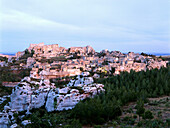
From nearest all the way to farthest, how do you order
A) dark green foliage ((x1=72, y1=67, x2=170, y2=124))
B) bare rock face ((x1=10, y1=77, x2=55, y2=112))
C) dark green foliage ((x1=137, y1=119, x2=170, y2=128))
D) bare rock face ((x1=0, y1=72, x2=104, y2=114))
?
dark green foliage ((x1=137, y1=119, x2=170, y2=128)) < dark green foliage ((x1=72, y1=67, x2=170, y2=124)) < bare rock face ((x1=0, y1=72, x2=104, y2=114)) < bare rock face ((x1=10, y1=77, x2=55, y2=112))

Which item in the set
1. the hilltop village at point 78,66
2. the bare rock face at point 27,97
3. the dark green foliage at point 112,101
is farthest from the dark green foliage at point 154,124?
the hilltop village at point 78,66

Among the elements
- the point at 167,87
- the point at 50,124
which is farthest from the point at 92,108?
the point at 167,87

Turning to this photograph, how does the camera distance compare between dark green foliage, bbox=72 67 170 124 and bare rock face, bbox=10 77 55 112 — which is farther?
bare rock face, bbox=10 77 55 112

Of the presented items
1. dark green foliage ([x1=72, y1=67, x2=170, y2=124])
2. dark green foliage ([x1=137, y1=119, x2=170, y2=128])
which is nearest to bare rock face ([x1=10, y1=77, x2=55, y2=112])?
dark green foliage ([x1=72, y1=67, x2=170, y2=124])

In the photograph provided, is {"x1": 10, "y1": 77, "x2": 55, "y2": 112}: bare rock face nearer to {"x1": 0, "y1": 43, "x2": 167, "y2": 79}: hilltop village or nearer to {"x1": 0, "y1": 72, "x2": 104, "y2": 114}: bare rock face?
{"x1": 0, "y1": 72, "x2": 104, "y2": 114}: bare rock face

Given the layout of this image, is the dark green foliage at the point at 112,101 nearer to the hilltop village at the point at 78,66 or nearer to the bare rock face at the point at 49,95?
the bare rock face at the point at 49,95

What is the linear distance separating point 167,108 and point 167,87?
902cm

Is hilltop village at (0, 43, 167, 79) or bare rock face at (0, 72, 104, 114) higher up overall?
hilltop village at (0, 43, 167, 79)

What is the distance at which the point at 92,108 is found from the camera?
14.8 meters

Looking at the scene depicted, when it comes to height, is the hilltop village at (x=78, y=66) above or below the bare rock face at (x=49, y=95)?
Result: above

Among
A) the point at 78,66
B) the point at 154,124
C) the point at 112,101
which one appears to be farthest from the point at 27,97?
the point at 78,66

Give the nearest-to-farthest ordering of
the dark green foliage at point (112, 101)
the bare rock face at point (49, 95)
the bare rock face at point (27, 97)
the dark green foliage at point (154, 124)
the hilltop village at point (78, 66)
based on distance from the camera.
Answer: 1. the dark green foliage at point (154, 124)
2. the dark green foliage at point (112, 101)
3. the bare rock face at point (49, 95)
4. the bare rock face at point (27, 97)
5. the hilltop village at point (78, 66)

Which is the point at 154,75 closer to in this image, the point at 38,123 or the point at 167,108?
the point at 167,108

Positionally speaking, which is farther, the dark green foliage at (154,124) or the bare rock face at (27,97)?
the bare rock face at (27,97)
